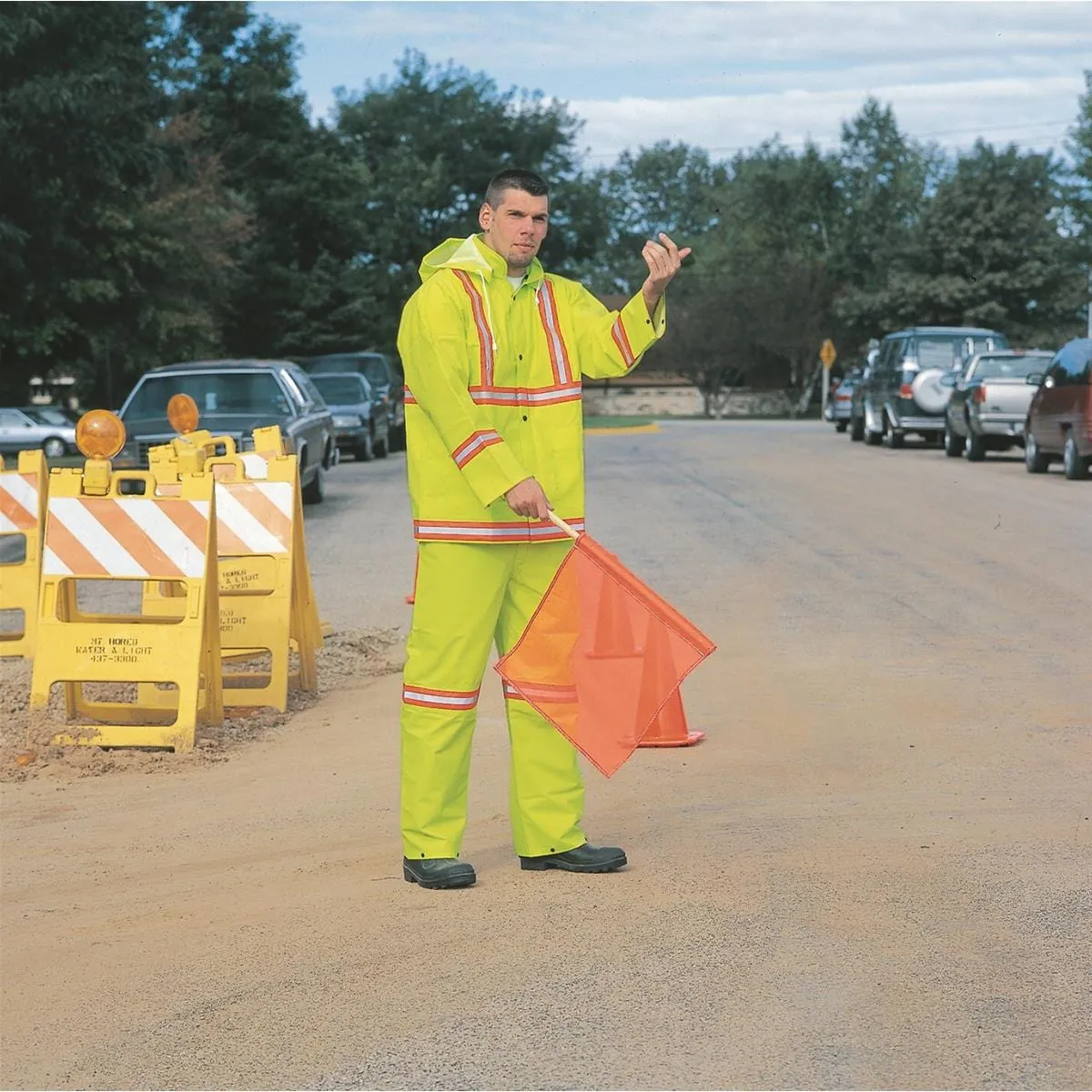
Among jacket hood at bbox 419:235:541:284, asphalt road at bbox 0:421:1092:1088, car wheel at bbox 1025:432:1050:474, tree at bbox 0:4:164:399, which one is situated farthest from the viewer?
tree at bbox 0:4:164:399

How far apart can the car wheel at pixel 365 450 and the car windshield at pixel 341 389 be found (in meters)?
0.65

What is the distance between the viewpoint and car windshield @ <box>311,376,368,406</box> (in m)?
30.9

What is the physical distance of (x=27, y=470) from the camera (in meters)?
11.4

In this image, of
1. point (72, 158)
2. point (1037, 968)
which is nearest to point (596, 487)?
point (72, 158)

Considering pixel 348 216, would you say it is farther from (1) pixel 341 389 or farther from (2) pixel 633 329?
(2) pixel 633 329

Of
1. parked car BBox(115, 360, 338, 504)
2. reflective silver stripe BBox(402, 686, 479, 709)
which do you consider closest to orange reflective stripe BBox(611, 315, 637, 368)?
reflective silver stripe BBox(402, 686, 479, 709)

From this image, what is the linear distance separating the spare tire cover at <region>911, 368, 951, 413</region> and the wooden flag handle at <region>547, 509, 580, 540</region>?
82.2 ft

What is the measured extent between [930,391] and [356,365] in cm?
1090

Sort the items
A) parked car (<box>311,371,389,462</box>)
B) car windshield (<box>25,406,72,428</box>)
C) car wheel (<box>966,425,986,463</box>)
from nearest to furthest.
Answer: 1. car wheel (<box>966,425,986,463</box>)
2. parked car (<box>311,371,389,462</box>)
3. car windshield (<box>25,406,72,428</box>)

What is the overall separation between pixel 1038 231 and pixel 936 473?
46394mm

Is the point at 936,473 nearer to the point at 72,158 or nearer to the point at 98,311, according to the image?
the point at 72,158

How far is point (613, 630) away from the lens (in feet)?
18.8

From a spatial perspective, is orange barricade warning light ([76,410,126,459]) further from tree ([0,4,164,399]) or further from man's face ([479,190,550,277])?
tree ([0,4,164,399])

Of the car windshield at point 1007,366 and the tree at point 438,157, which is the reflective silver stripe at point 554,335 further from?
the tree at point 438,157
